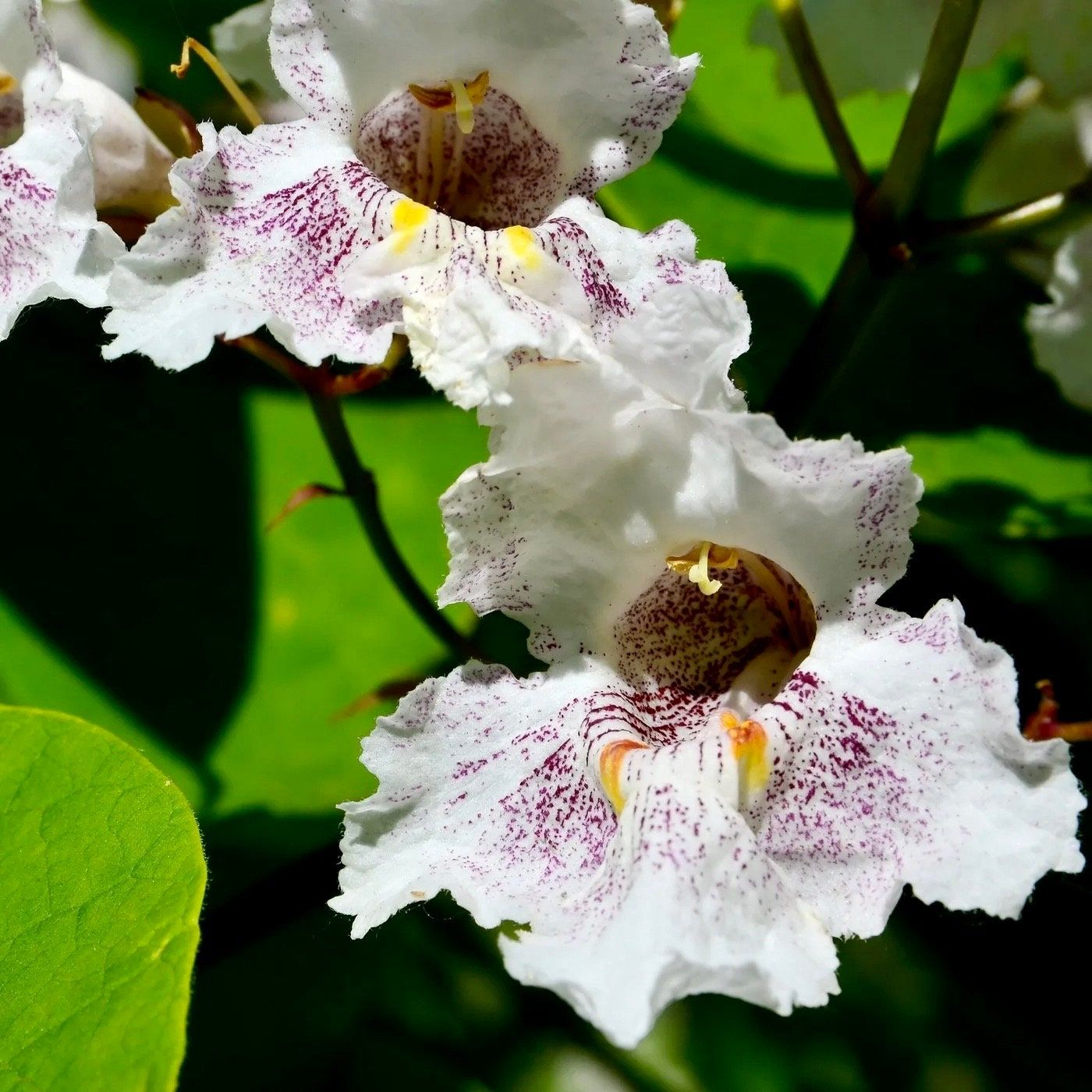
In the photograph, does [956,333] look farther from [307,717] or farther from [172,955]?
[172,955]

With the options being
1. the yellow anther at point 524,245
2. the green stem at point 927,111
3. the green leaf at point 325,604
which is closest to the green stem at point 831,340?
the green stem at point 927,111

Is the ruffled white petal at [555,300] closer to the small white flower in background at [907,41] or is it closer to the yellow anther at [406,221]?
the yellow anther at [406,221]

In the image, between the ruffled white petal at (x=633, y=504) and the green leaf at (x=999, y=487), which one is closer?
the ruffled white petal at (x=633, y=504)

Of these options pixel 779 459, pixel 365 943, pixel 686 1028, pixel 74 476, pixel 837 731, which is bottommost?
pixel 686 1028

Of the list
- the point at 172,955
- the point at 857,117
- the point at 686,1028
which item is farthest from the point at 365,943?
the point at 857,117

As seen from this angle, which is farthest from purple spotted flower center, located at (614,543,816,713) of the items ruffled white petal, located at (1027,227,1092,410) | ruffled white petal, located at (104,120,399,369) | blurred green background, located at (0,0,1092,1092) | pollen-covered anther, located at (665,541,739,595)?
ruffled white petal, located at (1027,227,1092,410)

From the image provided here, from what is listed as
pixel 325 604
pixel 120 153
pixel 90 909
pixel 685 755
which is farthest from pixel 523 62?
pixel 325 604
